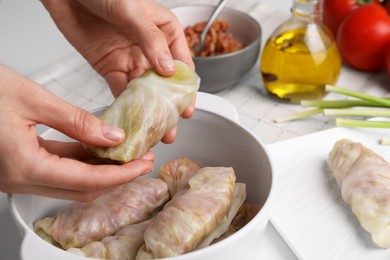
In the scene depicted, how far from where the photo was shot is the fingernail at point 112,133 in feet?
3.37

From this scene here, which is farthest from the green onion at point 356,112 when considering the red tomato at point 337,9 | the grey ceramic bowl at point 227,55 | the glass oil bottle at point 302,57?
the red tomato at point 337,9

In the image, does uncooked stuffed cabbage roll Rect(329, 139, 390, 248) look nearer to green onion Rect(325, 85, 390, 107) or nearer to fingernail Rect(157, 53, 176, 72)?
green onion Rect(325, 85, 390, 107)

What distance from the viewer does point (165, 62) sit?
3.87 ft

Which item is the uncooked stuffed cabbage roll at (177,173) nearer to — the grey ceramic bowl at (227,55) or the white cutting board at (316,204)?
the white cutting board at (316,204)

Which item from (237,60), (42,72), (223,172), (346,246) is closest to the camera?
(223,172)

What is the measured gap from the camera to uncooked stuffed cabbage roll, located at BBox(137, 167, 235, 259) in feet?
3.39

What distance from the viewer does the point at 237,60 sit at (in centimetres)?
194

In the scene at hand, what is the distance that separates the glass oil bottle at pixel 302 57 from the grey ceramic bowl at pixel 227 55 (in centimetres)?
7

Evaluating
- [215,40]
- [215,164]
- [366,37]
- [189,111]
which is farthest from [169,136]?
[366,37]

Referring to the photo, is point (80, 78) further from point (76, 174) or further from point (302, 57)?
point (76, 174)

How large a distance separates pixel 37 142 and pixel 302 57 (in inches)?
45.6

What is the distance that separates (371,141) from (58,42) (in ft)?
5.56

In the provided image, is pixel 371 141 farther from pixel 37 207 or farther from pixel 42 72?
pixel 42 72

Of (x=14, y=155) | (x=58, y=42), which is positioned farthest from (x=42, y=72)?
(x=14, y=155)
